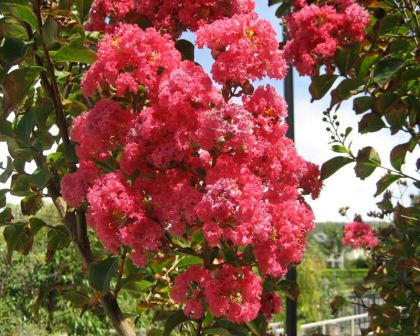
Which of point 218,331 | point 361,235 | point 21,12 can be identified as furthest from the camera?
point 361,235

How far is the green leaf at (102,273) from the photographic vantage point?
1192mm

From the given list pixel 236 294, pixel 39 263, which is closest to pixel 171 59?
pixel 236 294

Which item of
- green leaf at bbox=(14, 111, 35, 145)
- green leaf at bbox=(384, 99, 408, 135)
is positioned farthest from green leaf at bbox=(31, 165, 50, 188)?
green leaf at bbox=(384, 99, 408, 135)

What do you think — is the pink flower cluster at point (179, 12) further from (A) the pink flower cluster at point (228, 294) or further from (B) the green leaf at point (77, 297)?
(B) the green leaf at point (77, 297)

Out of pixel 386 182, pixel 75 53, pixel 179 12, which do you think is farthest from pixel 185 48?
pixel 386 182

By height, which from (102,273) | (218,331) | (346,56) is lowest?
(218,331)

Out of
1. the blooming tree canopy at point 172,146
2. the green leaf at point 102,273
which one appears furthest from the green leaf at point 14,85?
the green leaf at point 102,273

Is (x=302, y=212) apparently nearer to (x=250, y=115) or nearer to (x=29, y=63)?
(x=250, y=115)

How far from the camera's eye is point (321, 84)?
5.95 ft

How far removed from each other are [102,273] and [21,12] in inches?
22.1

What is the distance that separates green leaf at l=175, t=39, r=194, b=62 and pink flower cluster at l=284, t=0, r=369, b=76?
1.81ft

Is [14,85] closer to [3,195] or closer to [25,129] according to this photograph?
[25,129]

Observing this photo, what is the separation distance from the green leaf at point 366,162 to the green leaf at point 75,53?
1065 millimetres

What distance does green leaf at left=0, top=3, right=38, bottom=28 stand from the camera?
3.77 feet
